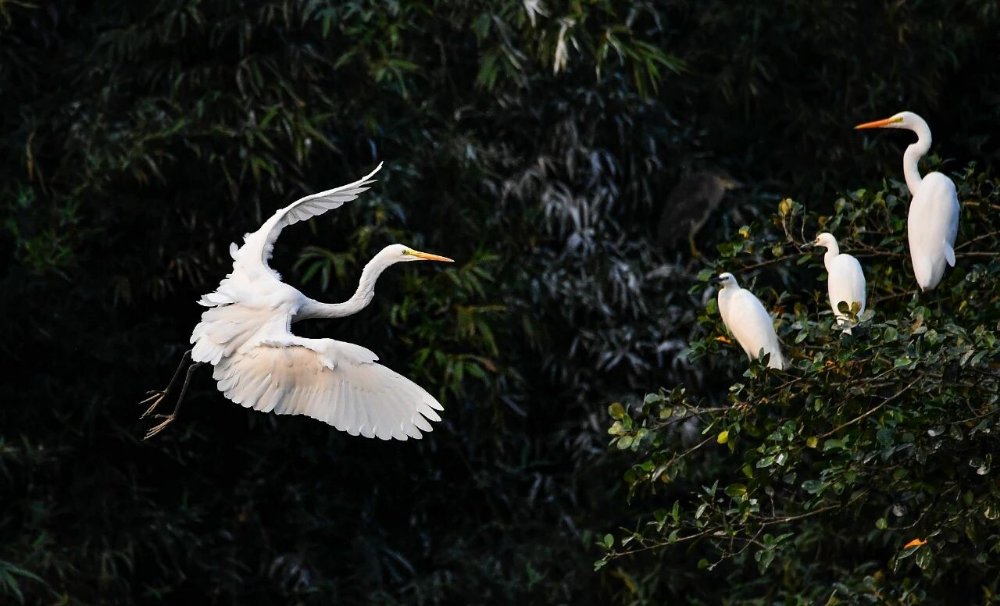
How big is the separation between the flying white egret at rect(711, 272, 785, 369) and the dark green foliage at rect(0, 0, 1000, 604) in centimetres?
114

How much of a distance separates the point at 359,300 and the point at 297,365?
0.68 ft

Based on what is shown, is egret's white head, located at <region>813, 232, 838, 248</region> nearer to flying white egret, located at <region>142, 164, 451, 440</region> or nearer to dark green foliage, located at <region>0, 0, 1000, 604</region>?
flying white egret, located at <region>142, 164, 451, 440</region>

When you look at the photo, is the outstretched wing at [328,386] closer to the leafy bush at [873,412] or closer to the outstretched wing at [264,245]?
the outstretched wing at [264,245]

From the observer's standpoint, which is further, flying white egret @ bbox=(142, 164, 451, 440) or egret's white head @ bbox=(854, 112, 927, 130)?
egret's white head @ bbox=(854, 112, 927, 130)

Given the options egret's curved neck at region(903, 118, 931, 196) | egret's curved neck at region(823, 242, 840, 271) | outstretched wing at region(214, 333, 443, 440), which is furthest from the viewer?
egret's curved neck at region(903, 118, 931, 196)

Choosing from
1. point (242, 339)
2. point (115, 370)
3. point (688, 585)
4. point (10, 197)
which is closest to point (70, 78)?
point (10, 197)

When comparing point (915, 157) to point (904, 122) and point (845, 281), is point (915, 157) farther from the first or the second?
point (845, 281)

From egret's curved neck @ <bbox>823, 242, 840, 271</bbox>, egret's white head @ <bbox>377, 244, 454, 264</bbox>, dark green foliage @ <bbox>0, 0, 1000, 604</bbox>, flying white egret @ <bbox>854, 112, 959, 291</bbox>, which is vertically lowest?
dark green foliage @ <bbox>0, 0, 1000, 604</bbox>

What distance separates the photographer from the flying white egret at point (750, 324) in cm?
268

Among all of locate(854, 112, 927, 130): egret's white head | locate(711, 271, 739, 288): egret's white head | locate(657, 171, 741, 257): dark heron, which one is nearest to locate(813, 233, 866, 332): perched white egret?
locate(711, 271, 739, 288): egret's white head

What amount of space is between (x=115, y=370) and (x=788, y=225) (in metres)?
1.97

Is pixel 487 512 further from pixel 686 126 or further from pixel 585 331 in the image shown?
pixel 686 126

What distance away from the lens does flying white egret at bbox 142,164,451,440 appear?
8.24ft

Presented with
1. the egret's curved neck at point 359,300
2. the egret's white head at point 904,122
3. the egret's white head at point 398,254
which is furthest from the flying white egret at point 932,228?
the egret's curved neck at point 359,300
